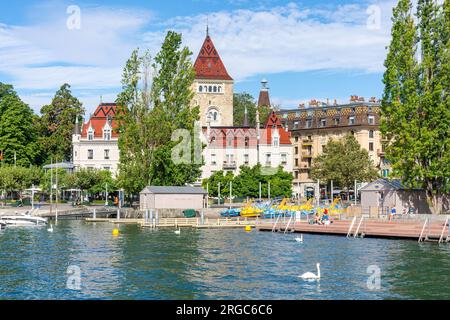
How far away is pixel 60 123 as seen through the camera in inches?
5089

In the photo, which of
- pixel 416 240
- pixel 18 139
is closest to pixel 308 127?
pixel 18 139

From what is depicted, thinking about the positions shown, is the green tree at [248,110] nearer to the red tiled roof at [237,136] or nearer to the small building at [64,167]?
Result: the red tiled roof at [237,136]

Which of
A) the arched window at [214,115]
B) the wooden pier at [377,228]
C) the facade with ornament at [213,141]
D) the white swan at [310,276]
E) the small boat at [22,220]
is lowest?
the white swan at [310,276]

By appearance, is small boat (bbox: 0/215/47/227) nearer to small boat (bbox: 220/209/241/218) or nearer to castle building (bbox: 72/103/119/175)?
small boat (bbox: 220/209/241/218)

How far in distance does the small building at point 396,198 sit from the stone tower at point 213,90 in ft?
175

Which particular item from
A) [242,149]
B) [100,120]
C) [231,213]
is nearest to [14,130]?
[100,120]

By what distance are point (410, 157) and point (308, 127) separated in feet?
217


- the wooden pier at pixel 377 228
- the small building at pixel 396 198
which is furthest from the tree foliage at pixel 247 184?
the wooden pier at pixel 377 228

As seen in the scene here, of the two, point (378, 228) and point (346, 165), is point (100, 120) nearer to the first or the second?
point (346, 165)

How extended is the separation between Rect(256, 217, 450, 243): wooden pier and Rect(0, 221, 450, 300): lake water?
1.66 metres

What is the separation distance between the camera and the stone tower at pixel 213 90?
123500 millimetres

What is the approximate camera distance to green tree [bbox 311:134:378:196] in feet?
349

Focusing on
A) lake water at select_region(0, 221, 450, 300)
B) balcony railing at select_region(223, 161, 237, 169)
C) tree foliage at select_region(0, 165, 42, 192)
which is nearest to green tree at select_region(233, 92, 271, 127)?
balcony railing at select_region(223, 161, 237, 169)
